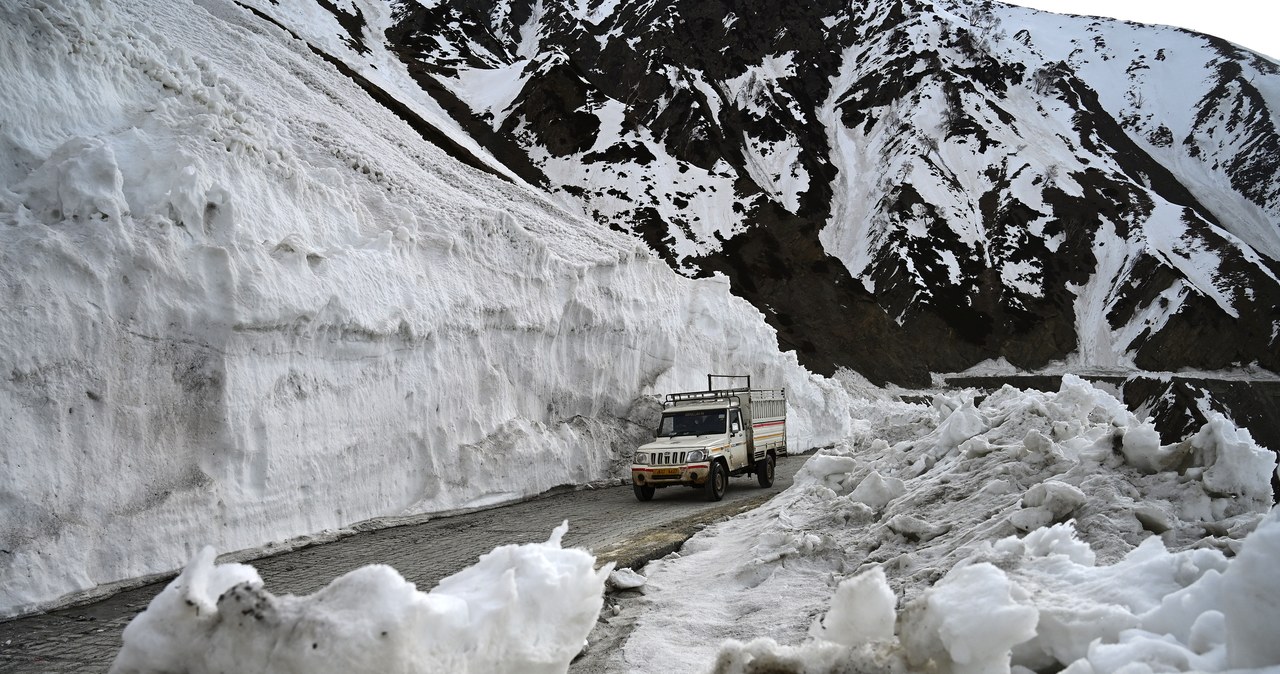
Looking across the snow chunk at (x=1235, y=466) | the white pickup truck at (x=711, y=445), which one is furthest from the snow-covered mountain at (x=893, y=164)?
the snow chunk at (x=1235, y=466)

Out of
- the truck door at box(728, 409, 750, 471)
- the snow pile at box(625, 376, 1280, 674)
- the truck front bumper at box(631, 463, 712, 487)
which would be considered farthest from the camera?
the truck door at box(728, 409, 750, 471)

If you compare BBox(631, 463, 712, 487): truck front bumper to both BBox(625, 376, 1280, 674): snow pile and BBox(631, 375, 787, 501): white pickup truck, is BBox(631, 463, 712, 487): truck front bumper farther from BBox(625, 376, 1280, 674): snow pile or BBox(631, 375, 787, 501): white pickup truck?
BBox(625, 376, 1280, 674): snow pile

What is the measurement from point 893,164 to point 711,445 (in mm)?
70895

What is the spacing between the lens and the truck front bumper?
44.4 feet

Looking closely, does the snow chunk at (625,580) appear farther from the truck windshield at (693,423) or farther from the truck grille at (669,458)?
the truck windshield at (693,423)

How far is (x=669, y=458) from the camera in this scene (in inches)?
540

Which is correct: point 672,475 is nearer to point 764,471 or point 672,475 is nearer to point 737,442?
point 737,442

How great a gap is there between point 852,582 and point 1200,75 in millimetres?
136043

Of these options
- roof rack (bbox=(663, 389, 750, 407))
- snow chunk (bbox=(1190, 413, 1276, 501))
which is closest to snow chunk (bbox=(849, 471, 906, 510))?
snow chunk (bbox=(1190, 413, 1276, 501))

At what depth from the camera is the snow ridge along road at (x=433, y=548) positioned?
20.7 feet

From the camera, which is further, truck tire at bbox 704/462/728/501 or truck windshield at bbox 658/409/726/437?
truck windshield at bbox 658/409/726/437

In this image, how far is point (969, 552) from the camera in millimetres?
5715

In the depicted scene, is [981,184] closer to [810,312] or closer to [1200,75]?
[810,312]

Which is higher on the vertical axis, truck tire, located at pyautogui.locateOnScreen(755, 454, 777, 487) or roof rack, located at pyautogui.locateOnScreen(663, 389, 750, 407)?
roof rack, located at pyautogui.locateOnScreen(663, 389, 750, 407)
